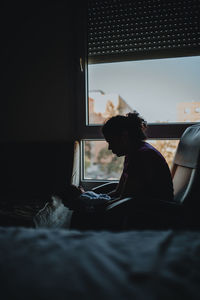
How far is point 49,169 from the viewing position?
204 centimetres

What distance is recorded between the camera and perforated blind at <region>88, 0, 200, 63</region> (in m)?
2.13

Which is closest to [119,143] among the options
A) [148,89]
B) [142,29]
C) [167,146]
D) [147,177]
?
[147,177]

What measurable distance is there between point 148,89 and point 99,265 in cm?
205

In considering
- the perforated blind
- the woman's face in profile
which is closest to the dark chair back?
the woman's face in profile

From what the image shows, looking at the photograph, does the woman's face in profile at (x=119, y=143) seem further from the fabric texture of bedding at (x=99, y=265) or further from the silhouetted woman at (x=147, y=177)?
the fabric texture of bedding at (x=99, y=265)

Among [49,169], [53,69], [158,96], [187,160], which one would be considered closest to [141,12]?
[158,96]

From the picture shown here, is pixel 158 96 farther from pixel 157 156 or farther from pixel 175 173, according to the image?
pixel 157 156

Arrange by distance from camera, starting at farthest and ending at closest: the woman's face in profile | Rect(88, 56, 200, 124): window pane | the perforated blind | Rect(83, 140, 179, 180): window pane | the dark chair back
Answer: Rect(83, 140, 179, 180): window pane < Rect(88, 56, 200, 124): window pane < the perforated blind < the woman's face in profile < the dark chair back

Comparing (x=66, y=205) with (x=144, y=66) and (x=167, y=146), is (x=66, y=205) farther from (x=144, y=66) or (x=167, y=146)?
(x=144, y=66)

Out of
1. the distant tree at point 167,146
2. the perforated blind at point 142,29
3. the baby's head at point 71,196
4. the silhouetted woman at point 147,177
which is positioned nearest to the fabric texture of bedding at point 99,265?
the silhouetted woman at point 147,177

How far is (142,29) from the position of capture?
220 centimetres

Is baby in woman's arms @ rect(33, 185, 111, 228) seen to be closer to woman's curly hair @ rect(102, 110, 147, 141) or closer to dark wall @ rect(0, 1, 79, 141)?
woman's curly hair @ rect(102, 110, 147, 141)

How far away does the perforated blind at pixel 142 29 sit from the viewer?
2.13 m

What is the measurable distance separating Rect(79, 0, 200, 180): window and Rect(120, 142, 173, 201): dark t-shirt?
35.2 inches
